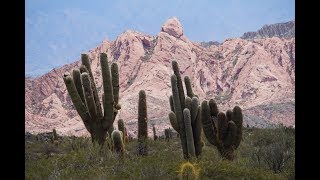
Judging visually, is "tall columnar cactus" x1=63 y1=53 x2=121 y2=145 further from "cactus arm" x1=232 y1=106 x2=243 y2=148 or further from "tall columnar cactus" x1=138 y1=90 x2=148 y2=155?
"cactus arm" x1=232 y1=106 x2=243 y2=148

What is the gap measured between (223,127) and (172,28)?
8219cm

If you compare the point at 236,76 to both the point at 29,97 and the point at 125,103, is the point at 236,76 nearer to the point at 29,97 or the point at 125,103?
the point at 125,103

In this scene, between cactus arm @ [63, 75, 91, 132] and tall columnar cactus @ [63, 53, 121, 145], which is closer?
cactus arm @ [63, 75, 91, 132]

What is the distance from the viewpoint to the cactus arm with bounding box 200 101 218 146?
489 inches

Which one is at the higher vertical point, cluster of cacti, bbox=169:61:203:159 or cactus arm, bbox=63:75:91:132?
cactus arm, bbox=63:75:91:132

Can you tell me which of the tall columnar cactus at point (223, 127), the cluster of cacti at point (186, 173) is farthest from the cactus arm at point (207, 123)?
the cluster of cacti at point (186, 173)

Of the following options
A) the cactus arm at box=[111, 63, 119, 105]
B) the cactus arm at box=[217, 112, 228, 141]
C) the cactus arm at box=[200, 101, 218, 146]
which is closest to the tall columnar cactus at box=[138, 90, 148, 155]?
the cactus arm at box=[111, 63, 119, 105]

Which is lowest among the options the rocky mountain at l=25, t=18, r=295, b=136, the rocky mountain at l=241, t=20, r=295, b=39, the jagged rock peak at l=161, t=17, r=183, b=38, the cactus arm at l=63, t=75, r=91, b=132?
the cactus arm at l=63, t=75, r=91, b=132

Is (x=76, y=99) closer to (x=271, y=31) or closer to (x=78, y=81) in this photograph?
(x=78, y=81)

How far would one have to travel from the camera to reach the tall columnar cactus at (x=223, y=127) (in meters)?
12.5

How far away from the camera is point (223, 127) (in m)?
12.6

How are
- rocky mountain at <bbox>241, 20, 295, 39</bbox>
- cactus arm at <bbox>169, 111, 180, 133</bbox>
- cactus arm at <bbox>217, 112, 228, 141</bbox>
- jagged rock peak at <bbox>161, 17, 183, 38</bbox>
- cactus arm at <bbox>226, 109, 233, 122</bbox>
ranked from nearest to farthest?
cactus arm at <bbox>217, 112, 228, 141</bbox>, cactus arm at <bbox>226, 109, 233, 122</bbox>, cactus arm at <bbox>169, 111, 180, 133</bbox>, jagged rock peak at <bbox>161, 17, 183, 38</bbox>, rocky mountain at <bbox>241, 20, 295, 39</bbox>

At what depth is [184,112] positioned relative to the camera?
13.0 m

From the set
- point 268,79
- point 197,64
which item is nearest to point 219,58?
point 197,64
